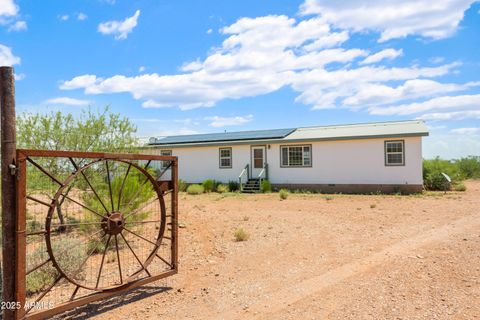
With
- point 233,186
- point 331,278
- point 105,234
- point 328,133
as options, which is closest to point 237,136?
point 233,186

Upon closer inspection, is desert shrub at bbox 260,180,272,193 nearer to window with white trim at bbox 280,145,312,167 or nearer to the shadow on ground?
window with white trim at bbox 280,145,312,167

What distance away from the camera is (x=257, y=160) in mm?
21422

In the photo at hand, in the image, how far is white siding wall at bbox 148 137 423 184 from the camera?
17.3m

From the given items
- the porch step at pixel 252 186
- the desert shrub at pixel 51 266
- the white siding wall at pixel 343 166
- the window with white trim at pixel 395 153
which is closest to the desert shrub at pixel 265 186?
the porch step at pixel 252 186

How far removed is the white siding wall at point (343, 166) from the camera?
682 inches

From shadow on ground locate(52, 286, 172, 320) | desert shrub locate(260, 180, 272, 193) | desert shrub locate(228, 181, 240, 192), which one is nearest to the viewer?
shadow on ground locate(52, 286, 172, 320)

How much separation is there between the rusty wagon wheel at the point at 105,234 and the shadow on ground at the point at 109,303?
0.22m

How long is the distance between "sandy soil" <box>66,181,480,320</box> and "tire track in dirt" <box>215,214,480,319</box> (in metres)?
0.01

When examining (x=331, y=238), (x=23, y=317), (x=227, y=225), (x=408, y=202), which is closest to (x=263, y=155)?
(x=408, y=202)

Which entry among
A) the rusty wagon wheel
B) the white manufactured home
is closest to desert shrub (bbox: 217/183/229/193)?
the white manufactured home

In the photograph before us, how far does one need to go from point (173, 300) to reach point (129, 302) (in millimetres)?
589

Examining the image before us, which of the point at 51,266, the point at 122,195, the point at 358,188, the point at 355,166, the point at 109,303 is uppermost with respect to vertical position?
the point at 355,166

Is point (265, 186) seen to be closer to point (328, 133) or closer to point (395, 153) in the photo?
point (328, 133)

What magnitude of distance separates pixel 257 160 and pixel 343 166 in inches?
197
